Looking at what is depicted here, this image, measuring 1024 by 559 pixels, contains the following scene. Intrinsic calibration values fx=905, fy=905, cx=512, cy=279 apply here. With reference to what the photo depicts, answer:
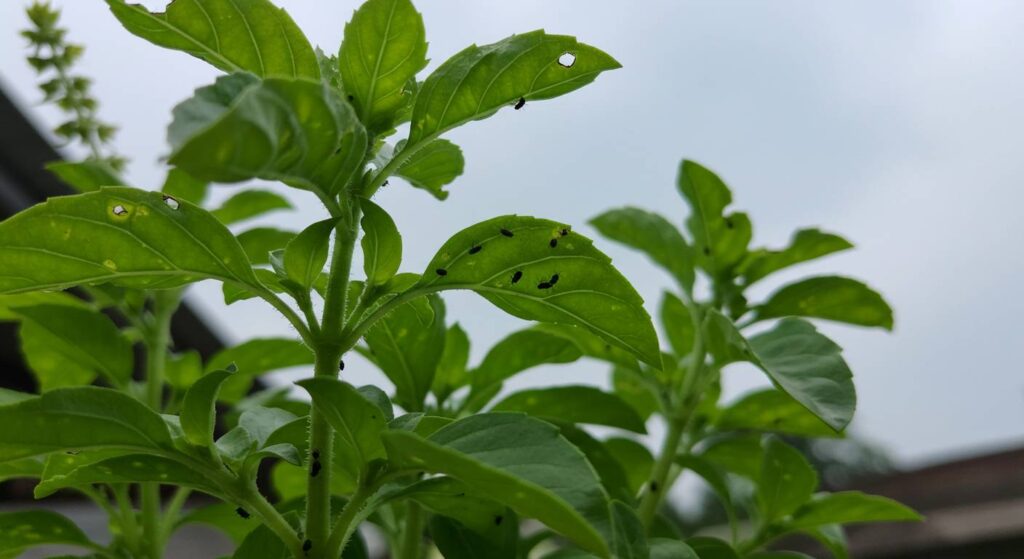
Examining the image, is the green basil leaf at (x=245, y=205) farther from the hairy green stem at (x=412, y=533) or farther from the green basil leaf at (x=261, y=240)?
the hairy green stem at (x=412, y=533)

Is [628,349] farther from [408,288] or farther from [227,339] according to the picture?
[227,339]

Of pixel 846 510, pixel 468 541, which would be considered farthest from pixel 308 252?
pixel 846 510

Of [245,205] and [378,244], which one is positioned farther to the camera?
[245,205]

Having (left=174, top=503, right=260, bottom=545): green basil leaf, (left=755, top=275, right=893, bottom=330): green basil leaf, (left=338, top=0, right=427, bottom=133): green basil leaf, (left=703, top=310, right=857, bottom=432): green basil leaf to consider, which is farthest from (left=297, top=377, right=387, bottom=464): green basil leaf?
(left=755, top=275, right=893, bottom=330): green basil leaf

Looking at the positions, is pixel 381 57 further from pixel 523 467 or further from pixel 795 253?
pixel 795 253

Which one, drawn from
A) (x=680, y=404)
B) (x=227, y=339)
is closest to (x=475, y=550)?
(x=680, y=404)

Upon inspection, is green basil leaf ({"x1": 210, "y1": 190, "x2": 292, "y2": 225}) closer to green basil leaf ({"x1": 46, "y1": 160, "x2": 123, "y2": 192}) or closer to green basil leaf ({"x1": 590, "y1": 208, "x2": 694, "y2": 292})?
green basil leaf ({"x1": 46, "y1": 160, "x2": 123, "y2": 192})

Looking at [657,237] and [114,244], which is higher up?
[657,237]
